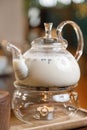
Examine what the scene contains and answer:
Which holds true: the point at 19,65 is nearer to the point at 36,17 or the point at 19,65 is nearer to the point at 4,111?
the point at 4,111

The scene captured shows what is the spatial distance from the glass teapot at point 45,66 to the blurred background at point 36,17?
7.36ft

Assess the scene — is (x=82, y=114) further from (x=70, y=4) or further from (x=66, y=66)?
(x=70, y=4)

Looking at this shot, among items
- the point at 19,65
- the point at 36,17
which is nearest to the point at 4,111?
the point at 19,65

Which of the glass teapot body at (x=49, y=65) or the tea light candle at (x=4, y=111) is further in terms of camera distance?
the glass teapot body at (x=49, y=65)

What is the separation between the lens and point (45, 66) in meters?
0.66

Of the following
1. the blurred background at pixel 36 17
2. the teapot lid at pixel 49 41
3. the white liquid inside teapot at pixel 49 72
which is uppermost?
the teapot lid at pixel 49 41

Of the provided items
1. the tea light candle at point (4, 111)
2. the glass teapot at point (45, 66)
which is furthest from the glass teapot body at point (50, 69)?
the tea light candle at point (4, 111)

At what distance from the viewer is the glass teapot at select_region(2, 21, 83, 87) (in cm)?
66

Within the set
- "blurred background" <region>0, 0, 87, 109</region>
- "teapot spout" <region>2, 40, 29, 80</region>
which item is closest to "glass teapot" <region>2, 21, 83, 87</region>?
"teapot spout" <region>2, 40, 29, 80</region>

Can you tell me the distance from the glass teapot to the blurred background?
2243 millimetres

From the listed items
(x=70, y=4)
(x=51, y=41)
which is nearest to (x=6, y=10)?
(x=70, y=4)

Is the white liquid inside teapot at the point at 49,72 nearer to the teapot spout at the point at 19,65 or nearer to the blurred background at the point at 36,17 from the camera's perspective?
the teapot spout at the point at 19,65

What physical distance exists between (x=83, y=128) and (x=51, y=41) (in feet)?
0.68

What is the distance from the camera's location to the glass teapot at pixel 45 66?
2.16 ft
